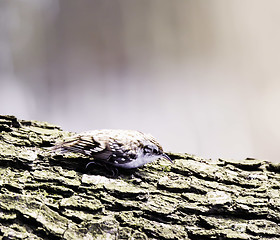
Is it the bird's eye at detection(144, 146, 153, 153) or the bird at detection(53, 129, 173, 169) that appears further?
the bird's eye at detection(144, 146, 153, 153)

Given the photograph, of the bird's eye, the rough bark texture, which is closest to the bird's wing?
the rough bark texture

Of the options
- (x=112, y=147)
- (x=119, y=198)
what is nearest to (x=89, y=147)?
(x=112, y=147)

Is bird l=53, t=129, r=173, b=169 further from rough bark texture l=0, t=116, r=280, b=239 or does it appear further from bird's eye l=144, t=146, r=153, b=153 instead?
rough bark texture l=0, t=116, r=280, b=239

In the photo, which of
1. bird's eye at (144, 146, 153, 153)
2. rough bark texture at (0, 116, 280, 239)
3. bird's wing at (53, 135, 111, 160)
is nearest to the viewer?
rough bark texture at (0, 116, 280, 239)

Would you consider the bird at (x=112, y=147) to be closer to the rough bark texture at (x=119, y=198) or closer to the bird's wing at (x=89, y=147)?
the bird's wing at (x=89, y=147)

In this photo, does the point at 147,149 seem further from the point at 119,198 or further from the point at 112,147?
the point at 119,198
